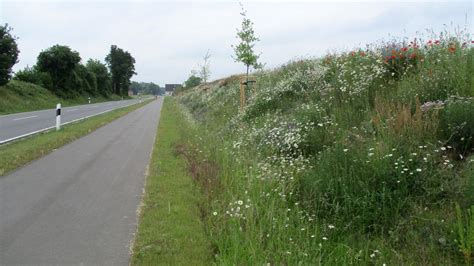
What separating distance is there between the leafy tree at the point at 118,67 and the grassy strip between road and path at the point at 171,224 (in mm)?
101184

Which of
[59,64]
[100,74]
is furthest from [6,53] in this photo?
[100,74]

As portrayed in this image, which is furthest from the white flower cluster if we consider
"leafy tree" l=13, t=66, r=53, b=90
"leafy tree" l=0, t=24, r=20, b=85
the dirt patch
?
"leafy tree" l=13, t=66, r=53, b=90

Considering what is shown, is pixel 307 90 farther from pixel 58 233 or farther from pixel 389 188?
pixel 58 233

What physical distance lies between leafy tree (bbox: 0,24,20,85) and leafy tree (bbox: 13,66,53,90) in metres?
13.0

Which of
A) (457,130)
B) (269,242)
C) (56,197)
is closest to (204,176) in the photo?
(56,197)

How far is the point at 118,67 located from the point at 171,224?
4192 inches

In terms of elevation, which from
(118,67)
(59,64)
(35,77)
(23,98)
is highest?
(118,67)

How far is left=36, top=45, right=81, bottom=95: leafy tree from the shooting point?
52406 millimetres

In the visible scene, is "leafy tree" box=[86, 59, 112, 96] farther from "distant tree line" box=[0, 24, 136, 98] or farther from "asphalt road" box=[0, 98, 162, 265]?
"asphalt road" box=[0, 98, 162, 265]

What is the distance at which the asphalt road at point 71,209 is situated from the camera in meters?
4.20

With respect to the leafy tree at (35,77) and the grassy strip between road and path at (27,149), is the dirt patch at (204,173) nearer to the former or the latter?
the grassy strip between road and path at (27,149)

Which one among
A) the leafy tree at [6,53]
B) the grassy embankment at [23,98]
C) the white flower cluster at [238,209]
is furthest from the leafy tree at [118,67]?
the white flower cluster at [238,209]

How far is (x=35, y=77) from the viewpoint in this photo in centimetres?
4781

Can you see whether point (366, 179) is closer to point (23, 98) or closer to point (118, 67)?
point (23, 98)
